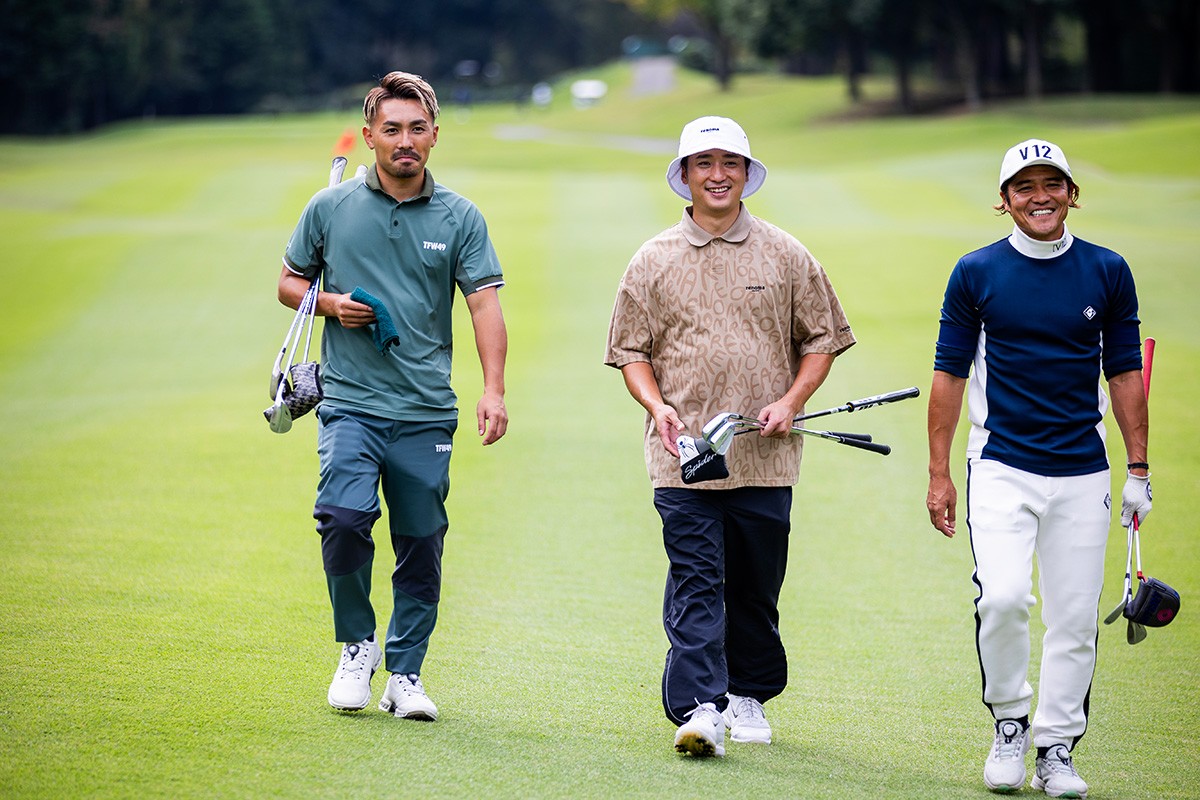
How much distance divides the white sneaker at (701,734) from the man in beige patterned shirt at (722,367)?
0.19m

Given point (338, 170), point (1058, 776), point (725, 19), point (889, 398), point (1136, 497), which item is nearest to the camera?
point (1058, 776)

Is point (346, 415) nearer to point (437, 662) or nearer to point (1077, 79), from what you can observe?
point (437, 662)

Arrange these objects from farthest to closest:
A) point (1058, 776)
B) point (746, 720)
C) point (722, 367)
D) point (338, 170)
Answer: point (338, 170)
point (746, 720)
point (722, 367)
point (1058, 776)

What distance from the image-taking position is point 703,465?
16.0 feet

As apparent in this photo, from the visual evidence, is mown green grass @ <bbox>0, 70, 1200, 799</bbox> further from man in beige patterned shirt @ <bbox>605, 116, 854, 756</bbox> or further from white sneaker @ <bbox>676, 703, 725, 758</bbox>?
man in beige patterned shirt @ <bbox>605, 116, 854, 756</bbox>

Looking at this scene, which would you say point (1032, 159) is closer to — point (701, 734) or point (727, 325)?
point (727, 325)

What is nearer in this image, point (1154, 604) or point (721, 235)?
point (1154, 604)

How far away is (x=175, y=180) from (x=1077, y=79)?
4973 centimetres

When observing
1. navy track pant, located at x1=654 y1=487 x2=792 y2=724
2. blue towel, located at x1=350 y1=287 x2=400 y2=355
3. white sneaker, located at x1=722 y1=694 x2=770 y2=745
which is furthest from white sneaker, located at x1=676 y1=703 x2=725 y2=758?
blue towel, located at x1=350 y1=287 x2=400 y2=355

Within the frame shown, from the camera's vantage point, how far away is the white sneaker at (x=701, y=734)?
4754 mm

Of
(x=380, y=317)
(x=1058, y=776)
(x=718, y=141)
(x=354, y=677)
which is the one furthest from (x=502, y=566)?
(x=1058, y=776)

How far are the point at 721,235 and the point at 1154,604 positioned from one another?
6.59 ft

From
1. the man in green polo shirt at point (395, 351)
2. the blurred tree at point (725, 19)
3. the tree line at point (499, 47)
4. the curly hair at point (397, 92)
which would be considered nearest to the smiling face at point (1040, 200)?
the man in green polo shirt at point (395, 351)

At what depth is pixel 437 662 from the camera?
6.03 meters
